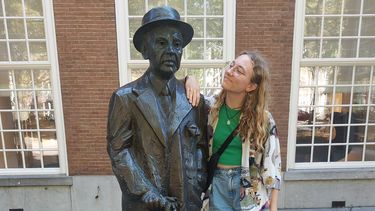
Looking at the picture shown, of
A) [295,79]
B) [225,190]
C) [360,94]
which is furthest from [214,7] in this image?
[225,190]

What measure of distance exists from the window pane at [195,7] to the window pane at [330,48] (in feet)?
7.76

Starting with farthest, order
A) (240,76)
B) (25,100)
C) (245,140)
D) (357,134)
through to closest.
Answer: (357,134), (25,100), (245,140), (240,76)

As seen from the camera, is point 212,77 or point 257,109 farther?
point 212,77

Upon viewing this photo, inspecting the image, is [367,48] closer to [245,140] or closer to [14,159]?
[245,140]

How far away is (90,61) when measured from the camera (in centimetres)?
538

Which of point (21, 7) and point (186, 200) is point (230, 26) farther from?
point (186, 200)

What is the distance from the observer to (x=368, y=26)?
5738 millimetres

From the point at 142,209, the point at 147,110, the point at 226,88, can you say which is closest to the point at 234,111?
the point at 226,88

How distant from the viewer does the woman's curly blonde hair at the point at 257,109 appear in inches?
81.6

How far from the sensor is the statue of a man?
1.68 meters

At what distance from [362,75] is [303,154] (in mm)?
→ 1901

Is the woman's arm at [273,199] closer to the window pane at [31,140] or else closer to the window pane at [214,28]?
the window pane at [214,28]

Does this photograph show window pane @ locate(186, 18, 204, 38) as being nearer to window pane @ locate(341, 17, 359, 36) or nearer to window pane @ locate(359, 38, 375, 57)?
window pane @ locate(341, 17, 359, 36)

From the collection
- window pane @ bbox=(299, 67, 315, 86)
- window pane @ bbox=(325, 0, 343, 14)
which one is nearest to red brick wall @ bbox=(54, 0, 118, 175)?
window pane @ bbox=(299, 67, 315, 86)
